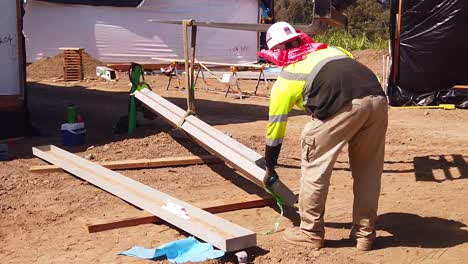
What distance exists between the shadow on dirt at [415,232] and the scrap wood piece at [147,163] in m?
2.75

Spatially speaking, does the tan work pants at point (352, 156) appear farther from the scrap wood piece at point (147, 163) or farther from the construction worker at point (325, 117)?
the scrap wood piece at point (147, 163)

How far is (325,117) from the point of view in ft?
15.9

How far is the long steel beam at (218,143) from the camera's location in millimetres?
5864

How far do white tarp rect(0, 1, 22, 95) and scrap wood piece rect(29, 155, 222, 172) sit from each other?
103 inches

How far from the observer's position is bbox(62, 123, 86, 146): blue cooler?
9227mm

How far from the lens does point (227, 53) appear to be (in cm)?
2516

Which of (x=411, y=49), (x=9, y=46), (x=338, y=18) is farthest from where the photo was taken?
(x=411, y=49)

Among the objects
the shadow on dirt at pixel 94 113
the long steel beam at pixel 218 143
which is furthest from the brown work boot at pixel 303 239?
the shadow on dirt at pixel 94 113

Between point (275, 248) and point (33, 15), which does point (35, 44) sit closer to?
point (33, 15)

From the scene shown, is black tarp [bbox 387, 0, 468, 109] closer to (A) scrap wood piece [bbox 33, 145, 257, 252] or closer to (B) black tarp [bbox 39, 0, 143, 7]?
(A) scrap wood piece [bbox 33, 145, 257, 252]

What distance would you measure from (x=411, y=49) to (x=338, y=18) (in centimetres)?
731

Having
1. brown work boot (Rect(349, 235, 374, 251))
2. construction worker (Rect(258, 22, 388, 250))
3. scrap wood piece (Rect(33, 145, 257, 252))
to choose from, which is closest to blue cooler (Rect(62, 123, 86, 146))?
scrap wood piece (Rect(33, 145, 257, 252))

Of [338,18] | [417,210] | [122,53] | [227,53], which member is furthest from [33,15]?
[417,210]

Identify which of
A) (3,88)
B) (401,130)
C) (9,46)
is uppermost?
(9,46)
